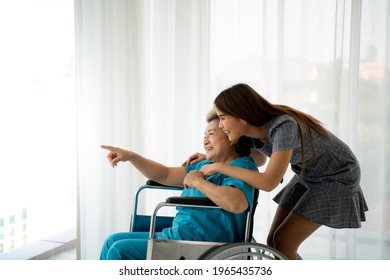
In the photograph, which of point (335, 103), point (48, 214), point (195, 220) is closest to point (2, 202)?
point (48, 214)

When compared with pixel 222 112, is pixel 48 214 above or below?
below

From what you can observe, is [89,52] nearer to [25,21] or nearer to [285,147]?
[25,21]

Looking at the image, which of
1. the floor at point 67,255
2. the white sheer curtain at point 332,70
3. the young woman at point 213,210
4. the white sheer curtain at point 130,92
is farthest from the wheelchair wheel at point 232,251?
the floor at point 67,255

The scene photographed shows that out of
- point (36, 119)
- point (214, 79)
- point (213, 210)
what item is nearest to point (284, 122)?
point (213, 210)

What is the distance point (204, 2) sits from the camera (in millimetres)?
3102

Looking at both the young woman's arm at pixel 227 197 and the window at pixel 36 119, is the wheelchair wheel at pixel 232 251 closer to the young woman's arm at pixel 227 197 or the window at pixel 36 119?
the young woman's arm at pixel 227 197

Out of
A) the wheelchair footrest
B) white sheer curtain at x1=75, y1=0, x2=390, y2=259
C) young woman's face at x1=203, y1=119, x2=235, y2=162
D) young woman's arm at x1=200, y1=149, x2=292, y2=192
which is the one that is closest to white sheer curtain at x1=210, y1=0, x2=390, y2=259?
white sheer curtain at x1=75, y1=0, x2=390, y2=259

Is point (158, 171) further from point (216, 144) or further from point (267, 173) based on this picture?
point (267, 173)

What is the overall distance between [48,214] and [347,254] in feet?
6.56

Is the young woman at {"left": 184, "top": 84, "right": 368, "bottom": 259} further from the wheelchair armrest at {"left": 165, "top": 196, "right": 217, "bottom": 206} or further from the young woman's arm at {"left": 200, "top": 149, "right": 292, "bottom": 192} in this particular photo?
the wheelchair armrest at {"left": 165, "top": 196, "right": 217, "bottom": 206}

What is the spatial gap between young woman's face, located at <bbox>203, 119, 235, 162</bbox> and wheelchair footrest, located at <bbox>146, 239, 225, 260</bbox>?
0.42 meters

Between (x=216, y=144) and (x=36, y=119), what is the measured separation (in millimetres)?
1423

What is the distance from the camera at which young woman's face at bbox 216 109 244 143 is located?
5.68 ft

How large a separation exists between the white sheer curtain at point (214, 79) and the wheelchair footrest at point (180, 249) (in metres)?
1.27
